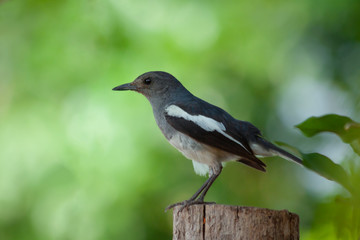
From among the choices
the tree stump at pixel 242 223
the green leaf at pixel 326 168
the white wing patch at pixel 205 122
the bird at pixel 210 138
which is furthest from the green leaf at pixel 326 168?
the white wing patch at pixel 205 122

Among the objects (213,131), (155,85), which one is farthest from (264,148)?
(155,85)

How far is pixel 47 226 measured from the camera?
5789 millimetres

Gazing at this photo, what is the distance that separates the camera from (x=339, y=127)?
146cm

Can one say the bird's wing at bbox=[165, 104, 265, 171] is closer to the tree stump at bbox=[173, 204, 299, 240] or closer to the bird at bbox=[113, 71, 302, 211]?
the bird at bbox=[113, 71, 302, 211]

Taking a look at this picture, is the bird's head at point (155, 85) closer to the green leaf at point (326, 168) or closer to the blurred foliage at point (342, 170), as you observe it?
the blurred foliage at point (342, 170)

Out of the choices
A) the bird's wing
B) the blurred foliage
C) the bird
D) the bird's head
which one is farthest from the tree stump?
the bird's head

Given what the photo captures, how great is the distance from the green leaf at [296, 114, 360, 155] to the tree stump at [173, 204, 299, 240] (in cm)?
119

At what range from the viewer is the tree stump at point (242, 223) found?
2666mm

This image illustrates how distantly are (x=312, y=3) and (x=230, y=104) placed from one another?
5.58 ft

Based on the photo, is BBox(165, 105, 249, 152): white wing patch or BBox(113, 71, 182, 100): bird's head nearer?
BBox(165, 105, 249, 152): white wing patch

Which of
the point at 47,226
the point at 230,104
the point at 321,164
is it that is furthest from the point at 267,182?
the point at 321,164

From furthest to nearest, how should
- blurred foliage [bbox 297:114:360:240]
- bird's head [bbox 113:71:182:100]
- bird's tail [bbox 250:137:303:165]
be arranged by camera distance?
bird's head [bbox 113:71:182:100] < bird's tail [bbox 250:137:303:165] < blurred foliage [bbox 297:114:360:240]

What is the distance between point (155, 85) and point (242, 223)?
2.04 meters

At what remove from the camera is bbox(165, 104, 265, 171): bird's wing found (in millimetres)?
3729
